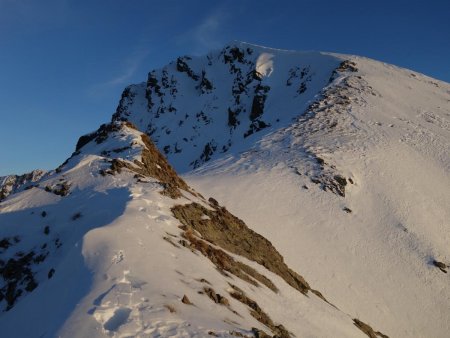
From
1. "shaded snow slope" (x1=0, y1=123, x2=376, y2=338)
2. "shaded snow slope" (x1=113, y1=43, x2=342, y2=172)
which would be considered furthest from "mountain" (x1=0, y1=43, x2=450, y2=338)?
"shaded snow slope" (x1=113, y1=43, x2=342, y2=172)

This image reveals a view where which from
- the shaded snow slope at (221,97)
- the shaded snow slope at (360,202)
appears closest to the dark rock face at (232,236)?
the shaded snow slope at (360,202)

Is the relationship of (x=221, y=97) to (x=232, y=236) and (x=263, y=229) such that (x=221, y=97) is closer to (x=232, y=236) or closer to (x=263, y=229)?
(x=263, y=229)

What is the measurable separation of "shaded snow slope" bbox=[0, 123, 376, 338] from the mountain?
6 centimetres

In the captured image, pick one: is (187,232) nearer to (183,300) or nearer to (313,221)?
(183,300)

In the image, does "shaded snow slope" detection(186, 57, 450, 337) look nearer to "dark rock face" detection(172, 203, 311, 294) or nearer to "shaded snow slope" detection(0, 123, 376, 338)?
"dark rock face" detection(172, 203, 311, 294)

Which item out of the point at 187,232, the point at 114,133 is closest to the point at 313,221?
the point at 114,133

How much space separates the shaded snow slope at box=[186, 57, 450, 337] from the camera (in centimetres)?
2667

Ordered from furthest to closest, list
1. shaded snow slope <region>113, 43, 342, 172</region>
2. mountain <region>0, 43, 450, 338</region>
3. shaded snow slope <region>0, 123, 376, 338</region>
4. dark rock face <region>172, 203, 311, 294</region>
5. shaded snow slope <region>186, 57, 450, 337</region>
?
shaded snow slope <region>113, 43, 342, 172</region>
shaded snow slope <region>186, 57, 450, 337</region>
dark rock face <region>172, 203, 311, 294</region>
mountain <region>0, 43, 450, 338</region>
shaded snow slope <region>0, 123, 376, 338</region>

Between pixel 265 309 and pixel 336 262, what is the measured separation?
15.9m

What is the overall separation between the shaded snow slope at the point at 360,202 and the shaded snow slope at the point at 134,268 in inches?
279

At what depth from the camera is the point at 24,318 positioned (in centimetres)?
998

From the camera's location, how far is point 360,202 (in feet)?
117

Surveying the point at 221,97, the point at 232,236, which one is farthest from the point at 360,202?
the point at 221,97

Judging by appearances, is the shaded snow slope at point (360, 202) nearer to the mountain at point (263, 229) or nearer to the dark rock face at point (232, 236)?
the mountain at point (263, 229)
